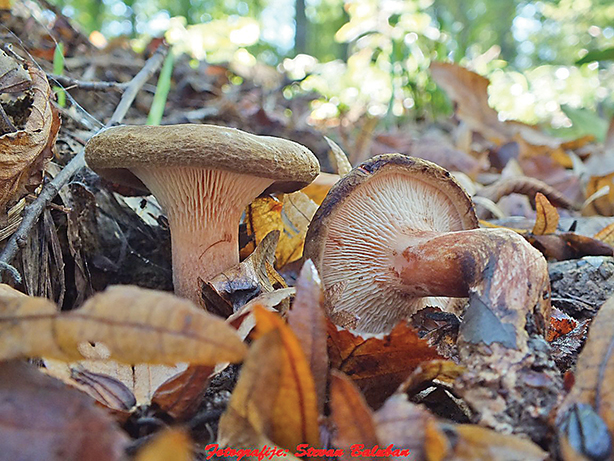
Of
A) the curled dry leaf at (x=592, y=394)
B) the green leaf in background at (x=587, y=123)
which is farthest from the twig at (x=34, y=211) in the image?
the green leaf in background at (x=587, y=123)

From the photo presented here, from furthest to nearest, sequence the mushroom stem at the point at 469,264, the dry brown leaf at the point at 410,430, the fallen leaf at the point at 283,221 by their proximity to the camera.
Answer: the fallen leaf at the point at 283,221 → the mushroom stem at the point at 469,264 → the dry brown leaf at the point at 410,430

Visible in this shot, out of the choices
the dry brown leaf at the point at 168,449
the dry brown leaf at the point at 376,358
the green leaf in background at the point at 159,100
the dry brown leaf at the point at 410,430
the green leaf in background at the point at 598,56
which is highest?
the green leaf in background at the point at 598,56

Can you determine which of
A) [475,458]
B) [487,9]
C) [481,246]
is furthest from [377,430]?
[487,9]

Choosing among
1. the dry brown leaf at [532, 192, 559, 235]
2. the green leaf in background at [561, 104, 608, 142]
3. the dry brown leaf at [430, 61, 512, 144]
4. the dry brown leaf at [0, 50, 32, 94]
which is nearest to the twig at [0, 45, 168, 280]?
the dry brown leaf at [0, 50, 32, 94]

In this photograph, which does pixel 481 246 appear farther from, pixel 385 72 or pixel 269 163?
pixel 385 72

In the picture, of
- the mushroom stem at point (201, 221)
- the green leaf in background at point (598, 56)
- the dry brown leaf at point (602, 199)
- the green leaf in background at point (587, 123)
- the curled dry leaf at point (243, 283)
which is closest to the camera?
the curled dry leaf at point (243, 283)

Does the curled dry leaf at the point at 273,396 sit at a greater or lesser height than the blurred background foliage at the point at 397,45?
lesser

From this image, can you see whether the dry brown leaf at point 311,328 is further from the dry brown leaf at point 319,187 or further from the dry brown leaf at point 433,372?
the dry brown leaf at point 319,187
